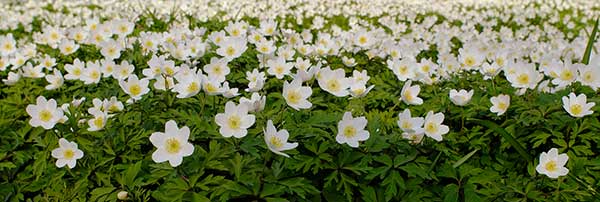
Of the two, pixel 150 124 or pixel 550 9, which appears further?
pixel 550 9

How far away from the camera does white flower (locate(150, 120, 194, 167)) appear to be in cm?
204

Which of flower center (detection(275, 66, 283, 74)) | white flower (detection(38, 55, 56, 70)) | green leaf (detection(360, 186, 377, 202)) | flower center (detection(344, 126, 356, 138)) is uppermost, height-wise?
flower center (detection(344, 126, 356, 138))

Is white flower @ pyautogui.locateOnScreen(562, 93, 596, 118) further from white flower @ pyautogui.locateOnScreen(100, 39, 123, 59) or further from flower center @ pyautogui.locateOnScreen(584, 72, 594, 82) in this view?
white flower @ pyautogui.locateOnScreen(100, 39, 123, 59)

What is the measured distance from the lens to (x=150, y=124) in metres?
2.55

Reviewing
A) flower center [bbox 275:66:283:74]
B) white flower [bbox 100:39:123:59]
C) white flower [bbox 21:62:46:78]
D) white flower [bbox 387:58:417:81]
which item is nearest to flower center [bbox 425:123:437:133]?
white flower [bbox 387:58:417:81]

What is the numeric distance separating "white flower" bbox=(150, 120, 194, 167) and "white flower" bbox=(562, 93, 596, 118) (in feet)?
5.07

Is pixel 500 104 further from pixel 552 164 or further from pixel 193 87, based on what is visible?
pixel 193 87

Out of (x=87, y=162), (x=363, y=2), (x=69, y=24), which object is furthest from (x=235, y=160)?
(x=363, y=2)

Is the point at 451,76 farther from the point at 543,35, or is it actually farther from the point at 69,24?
the point at 69,24

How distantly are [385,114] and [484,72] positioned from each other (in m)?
0.72

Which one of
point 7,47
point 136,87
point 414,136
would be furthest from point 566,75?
point 7,47

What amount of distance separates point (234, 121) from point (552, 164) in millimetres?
1228

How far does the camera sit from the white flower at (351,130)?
2148 millimetres

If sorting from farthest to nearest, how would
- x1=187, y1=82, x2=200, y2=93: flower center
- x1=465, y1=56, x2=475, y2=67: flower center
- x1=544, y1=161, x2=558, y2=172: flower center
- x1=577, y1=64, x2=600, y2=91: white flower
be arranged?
x1=465, y1=56, x2=475, y2=67: flower center, x1=577, y1=64, x2=600, y2=91: white flower, x1=187, y1=82, x2=200, y2=93: flower center, x1=544, y1=161, x2=558, y2=172: flower center
